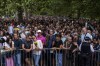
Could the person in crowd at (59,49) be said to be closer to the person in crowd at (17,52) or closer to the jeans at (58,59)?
the jeans at (58,59)

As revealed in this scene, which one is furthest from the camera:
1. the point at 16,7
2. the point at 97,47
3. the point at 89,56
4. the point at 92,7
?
the point at 16,7

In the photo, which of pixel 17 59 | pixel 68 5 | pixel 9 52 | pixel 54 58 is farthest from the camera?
pixel 68 5

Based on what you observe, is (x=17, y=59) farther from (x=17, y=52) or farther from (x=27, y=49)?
Answer: (x=27, y=49)

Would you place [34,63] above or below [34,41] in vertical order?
below

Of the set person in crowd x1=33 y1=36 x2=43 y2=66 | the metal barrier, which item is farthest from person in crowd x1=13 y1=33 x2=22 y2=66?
person in crowd x1=33 y1=36 x2=43 y2=66

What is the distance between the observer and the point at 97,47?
47.7 feet

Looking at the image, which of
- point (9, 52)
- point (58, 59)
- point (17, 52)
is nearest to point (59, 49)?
point (58, 59)

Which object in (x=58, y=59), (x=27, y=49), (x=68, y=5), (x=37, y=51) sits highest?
(x=68, y=5)

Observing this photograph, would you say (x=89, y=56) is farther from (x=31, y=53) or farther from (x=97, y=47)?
(x=31, y=53)

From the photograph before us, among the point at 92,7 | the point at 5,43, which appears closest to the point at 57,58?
the point at 5,43

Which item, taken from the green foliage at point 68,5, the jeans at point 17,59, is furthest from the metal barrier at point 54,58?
the green foliage at point 68,5

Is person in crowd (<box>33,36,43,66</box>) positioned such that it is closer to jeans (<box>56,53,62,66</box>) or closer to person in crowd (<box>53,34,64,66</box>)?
person in crowd (<box>53,34,64,66</box>)

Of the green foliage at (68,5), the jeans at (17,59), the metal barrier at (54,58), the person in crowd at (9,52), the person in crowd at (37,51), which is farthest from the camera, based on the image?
the green foliage at (68,5)

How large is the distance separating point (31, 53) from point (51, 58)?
0.82 metres
